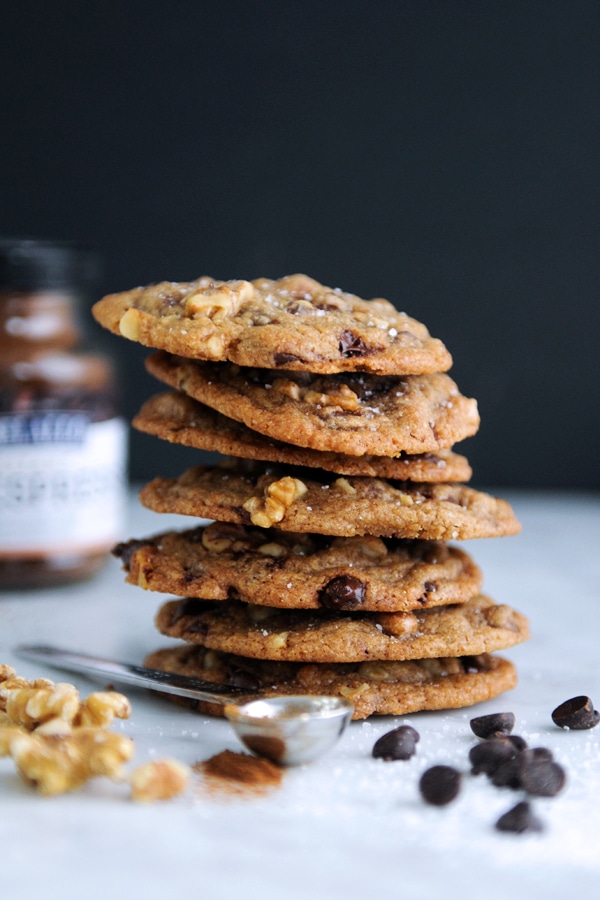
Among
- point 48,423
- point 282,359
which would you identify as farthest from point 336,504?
point 48,423

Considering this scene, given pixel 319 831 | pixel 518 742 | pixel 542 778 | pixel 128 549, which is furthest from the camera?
pixel 128 549

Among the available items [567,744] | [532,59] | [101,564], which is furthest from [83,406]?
[532,59]

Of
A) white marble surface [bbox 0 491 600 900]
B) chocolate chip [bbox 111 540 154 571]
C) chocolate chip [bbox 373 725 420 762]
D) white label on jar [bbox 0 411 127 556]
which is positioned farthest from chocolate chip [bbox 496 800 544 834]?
white label on jar [bbox 0 411 127 556]

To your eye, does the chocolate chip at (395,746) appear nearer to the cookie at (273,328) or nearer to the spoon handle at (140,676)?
the spoon handle at (140,676)

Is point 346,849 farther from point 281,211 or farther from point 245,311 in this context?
point 281,211

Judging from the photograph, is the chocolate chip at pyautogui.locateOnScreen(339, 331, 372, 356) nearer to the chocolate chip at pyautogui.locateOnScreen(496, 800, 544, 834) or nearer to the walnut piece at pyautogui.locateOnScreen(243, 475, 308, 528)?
the walnut piece at pyautogui.locateOnScreen(243, 475, 308, 528)

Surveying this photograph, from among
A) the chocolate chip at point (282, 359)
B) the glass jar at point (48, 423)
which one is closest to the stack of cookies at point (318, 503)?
the chocolate chip at point (282, 359)

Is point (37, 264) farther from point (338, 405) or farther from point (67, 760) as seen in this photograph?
point (67, 760)
